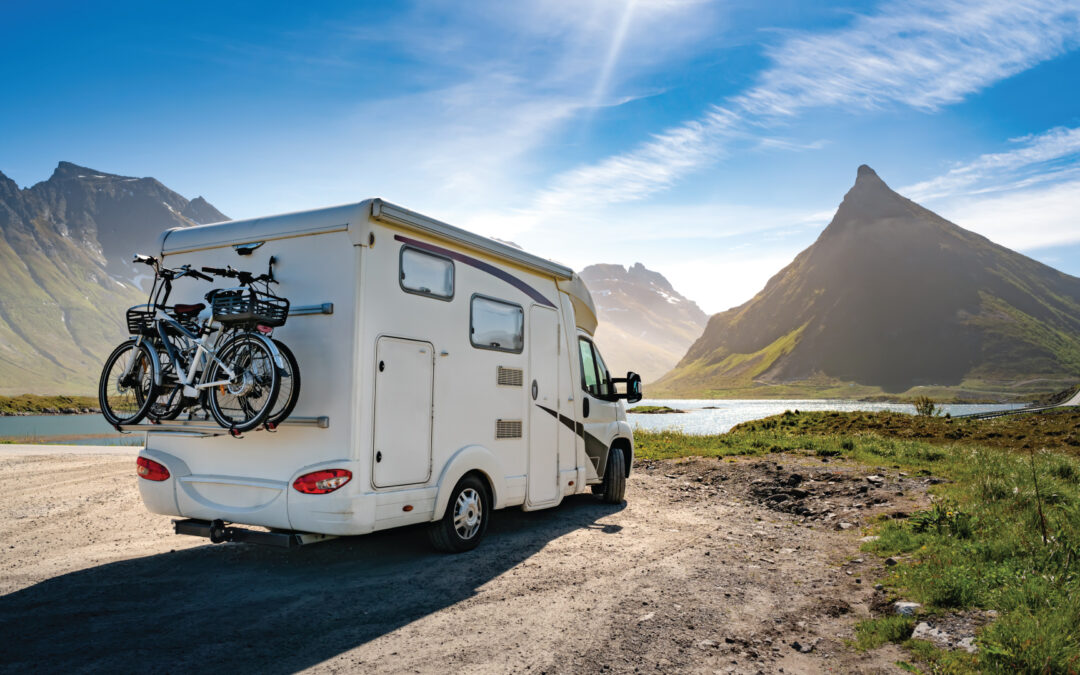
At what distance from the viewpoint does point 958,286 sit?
184875 mm

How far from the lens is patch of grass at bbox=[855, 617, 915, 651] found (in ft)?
15.1

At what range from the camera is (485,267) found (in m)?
7.75

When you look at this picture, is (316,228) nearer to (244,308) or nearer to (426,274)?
(244,308)

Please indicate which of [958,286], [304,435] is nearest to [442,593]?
[304,435]

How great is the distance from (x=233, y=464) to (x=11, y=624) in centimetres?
189

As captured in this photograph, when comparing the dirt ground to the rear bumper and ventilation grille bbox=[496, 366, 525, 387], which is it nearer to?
the rear bumper

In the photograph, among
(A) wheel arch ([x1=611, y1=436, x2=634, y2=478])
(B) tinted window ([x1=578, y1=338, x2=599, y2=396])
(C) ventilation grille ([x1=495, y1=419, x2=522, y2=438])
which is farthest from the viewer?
(A) wheel arch ([x1=611, y1=436, x2=634, y2=478])

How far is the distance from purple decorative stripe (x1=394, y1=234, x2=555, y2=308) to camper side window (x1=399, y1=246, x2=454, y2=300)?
0.19 ft

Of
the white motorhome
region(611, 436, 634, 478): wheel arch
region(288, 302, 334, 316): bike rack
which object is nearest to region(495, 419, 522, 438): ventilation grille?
the white motorhome

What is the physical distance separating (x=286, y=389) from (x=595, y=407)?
5.01m

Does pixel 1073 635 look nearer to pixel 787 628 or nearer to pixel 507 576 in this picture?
pixel 787 628

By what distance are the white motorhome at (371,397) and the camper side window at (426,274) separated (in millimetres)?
Result: 17

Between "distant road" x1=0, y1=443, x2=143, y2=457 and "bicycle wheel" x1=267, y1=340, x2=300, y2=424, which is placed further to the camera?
"distant road" x1=0, y1=443, x2=143, y2=457

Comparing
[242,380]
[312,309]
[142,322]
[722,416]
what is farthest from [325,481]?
[722,416]
